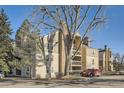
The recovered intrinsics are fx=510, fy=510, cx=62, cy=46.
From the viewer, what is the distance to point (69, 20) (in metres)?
18.7

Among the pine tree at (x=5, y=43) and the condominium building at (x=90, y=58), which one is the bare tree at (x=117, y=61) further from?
the pine tree at (x=5, y=43)

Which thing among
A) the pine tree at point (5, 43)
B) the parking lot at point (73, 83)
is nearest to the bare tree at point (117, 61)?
the parking lot at point (73, 83)

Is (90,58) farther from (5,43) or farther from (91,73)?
(5,43)

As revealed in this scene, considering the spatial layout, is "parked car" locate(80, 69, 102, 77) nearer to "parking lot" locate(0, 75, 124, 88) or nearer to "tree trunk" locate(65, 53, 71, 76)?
"parking lot" locate(0, 75, 124, 88)

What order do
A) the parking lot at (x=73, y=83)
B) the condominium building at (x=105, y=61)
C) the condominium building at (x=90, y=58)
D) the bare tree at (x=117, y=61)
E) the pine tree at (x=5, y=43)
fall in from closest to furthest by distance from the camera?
the parking lot at (x=73, y=83), the bare tree at (x=117, y=61), the condominium building at (x=105, y=61), the condominium building at (x=90, y=58), the pine tree at (x=5, y=43)

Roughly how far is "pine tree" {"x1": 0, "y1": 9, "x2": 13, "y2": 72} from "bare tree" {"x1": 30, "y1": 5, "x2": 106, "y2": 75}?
1.02 meters

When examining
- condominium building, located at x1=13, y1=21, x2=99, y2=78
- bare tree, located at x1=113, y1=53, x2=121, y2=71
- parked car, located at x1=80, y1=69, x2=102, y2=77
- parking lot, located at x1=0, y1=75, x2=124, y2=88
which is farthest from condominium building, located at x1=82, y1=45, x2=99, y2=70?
bare tree, located at x1=113, y1=53, x2=121, y2=71

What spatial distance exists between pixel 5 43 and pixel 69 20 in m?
2.53

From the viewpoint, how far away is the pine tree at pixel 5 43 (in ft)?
58.5

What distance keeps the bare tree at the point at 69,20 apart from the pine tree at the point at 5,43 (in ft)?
3.35

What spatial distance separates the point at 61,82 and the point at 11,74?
6.47ft

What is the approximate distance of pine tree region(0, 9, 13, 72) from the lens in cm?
1783

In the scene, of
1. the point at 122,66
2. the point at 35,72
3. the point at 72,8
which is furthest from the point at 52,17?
the point at 122,66

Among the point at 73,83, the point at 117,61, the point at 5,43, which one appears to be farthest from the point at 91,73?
the point at 5,43
